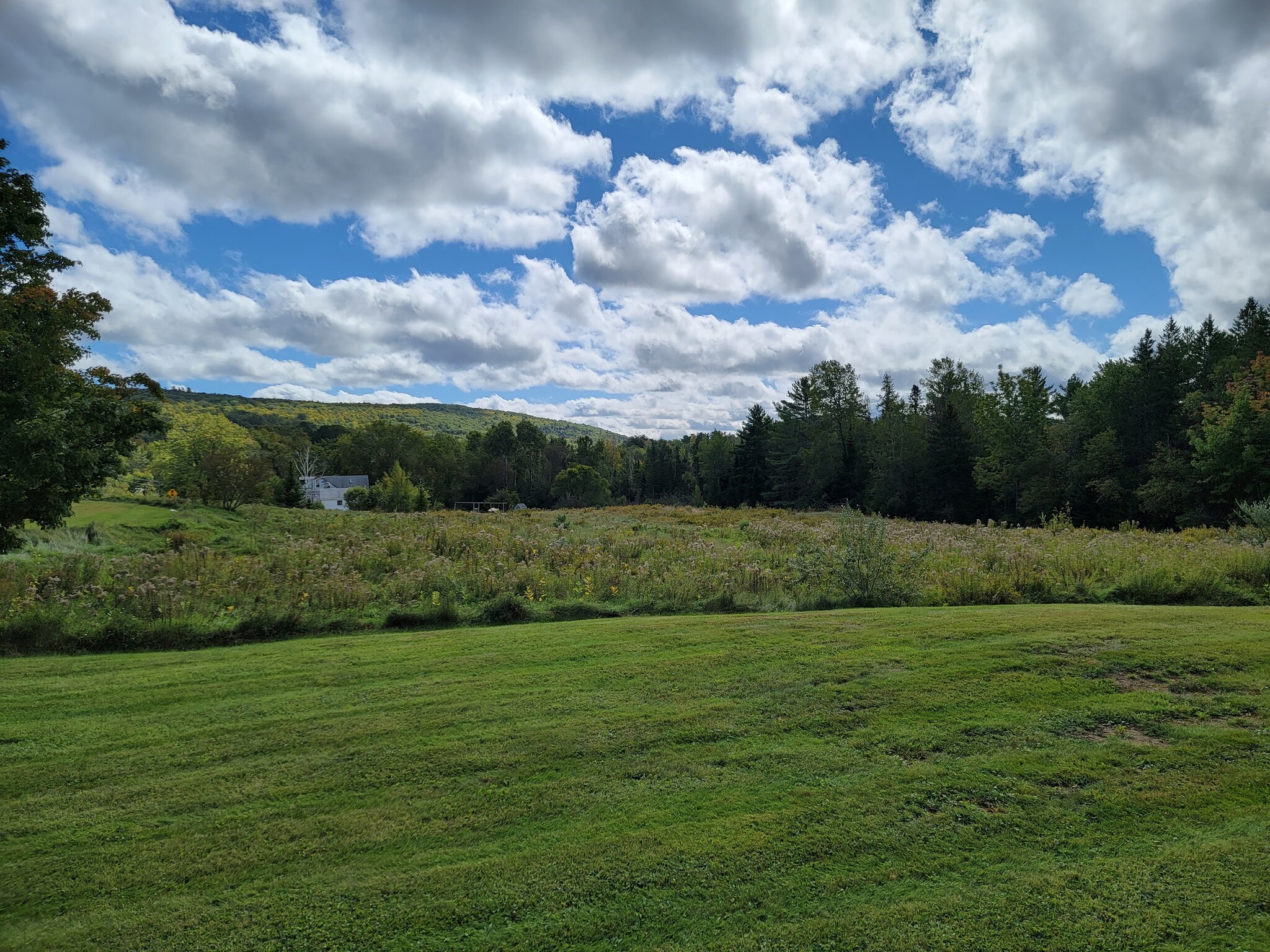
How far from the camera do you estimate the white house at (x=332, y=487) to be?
68438mm

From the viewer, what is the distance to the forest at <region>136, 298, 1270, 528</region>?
1252 inches

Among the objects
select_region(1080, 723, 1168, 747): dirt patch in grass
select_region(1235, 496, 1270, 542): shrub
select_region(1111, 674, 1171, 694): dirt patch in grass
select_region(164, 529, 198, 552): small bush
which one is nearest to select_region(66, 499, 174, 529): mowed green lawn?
select_region(164, 529, 198, 552): small bush

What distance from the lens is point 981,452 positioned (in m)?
47.7

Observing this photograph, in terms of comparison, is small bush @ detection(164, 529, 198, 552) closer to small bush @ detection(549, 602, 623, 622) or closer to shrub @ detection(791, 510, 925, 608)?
small bush @ detection(549, 602, 623, 622)

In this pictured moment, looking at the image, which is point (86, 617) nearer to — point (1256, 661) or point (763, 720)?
point (763, 720)

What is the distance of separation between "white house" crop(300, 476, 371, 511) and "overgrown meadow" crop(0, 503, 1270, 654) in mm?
57734

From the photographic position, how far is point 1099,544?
42.3 feet

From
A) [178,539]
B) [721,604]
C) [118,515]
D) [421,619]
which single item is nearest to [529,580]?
[421,619]

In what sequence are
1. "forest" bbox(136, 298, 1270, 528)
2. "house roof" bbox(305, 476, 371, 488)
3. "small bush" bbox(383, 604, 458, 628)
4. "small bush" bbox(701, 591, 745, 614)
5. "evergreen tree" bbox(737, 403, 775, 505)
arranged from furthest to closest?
"house roof" bbox(305, 476, 371, 488), "evergreen tree" bbox(737, 403, 775, 505), "forest" bbox(136, 298, 1270, 528), "small bush" bbox(701, 591, 745, 614), "small bush" bbox(383, 604, 458, 628)

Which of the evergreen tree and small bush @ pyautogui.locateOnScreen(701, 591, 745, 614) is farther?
the evergreen tree

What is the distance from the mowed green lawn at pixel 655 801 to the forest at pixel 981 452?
1444 cm

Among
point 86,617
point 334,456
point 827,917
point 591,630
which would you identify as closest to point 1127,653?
point 827,917

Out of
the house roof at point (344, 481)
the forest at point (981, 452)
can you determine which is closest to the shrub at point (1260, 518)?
the forest at point (981, 452)

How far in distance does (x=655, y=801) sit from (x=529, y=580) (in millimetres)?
7157
